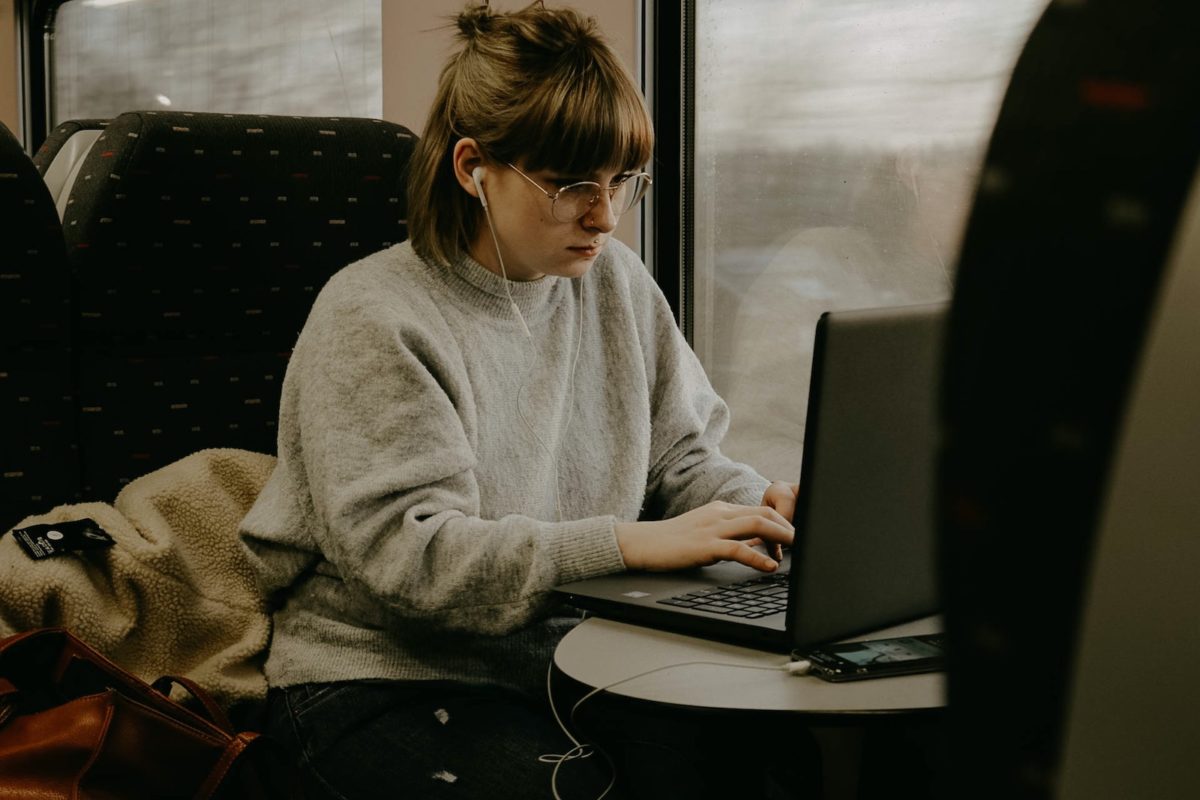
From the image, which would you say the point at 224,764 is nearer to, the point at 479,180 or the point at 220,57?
the point at 479,180

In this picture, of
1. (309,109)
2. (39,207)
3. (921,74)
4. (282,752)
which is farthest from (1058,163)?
(309,109)

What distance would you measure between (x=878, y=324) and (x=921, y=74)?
105 centimetres

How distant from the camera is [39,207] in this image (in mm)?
1417

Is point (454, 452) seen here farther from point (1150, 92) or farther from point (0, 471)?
point (1150, 92)

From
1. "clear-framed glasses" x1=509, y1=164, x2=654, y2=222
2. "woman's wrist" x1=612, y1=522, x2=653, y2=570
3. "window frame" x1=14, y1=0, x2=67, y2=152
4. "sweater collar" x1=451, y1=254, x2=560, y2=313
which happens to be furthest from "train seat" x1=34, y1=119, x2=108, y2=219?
"window frame" x1=14, y1=0, x2=67, y2=152

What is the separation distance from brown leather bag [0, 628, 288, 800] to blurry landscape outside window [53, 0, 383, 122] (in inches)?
61.4

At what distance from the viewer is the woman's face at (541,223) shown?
129cm

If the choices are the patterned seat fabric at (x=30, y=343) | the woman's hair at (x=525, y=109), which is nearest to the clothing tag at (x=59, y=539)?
the patterned seat fabric at (x=30, y=343)

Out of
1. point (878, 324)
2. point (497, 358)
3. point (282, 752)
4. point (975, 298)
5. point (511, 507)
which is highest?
point (975, 298)

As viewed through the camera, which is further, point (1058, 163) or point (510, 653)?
point (510, 653)

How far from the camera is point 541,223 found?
1304mm

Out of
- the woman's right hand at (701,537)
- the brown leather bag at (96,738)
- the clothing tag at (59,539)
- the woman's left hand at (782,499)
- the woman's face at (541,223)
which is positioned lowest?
the brown leather bag at (96,738)

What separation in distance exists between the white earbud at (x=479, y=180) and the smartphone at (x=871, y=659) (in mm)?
640

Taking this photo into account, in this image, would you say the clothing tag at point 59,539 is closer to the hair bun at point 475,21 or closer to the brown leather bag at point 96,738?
the brown leather bag at point 96,738
